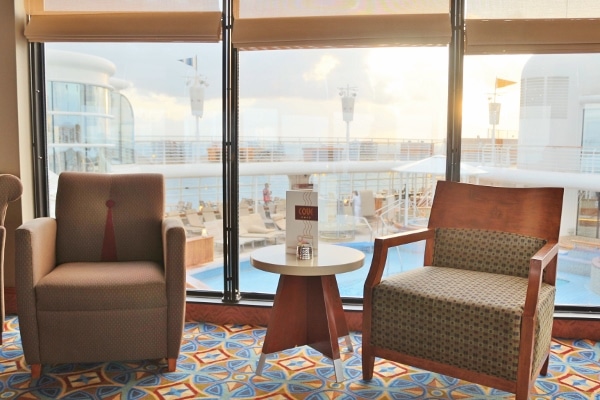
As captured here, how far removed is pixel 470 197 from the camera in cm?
284

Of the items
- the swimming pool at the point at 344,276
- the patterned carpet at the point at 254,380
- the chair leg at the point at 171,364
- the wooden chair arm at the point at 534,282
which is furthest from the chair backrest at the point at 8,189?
the wooden chair arm at the point at 534,282

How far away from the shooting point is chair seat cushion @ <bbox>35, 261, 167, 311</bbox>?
96.7 inches

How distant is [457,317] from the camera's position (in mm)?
2246

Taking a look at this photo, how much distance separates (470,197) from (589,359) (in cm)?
104

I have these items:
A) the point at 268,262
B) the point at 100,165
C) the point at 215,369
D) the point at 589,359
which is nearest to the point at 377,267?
the point at 268,262

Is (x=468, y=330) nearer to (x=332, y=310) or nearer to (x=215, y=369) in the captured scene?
(x=332, y=310)

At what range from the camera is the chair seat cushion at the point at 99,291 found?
246 cm

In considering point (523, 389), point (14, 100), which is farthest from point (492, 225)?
point (14, 100)

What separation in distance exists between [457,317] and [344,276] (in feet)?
4.41

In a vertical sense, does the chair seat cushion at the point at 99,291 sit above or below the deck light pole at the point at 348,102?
below

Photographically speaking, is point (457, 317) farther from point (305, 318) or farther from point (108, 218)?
point (108, 218)

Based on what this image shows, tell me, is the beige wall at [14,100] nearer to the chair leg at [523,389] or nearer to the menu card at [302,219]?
the menu card at [302,219]

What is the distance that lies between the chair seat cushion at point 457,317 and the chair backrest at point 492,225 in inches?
5.4

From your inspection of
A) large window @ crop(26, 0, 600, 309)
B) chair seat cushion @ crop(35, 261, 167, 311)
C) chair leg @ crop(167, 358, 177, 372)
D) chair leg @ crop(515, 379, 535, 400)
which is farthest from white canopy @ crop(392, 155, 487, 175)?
chair leg @ crop(167, 358, 177, 372)
